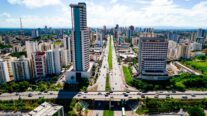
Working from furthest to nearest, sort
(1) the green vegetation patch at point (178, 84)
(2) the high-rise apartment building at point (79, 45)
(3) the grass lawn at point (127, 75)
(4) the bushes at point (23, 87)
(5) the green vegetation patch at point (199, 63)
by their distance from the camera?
1. (5) the green vegetation patch at point (199, 63)
2. (3) the grass lawn at point (127, 75)
3. (2) the high-rise apartment building at point (79, 45)
4. (4) the bushes at point (23, 87)
5. (1) the green vegetation patch at point (178, 84)

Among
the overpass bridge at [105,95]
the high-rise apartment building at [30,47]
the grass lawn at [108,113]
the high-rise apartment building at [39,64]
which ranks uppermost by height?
the high-rise apartment building at [30,47]

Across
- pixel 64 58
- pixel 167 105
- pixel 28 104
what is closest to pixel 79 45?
pixel 64 58

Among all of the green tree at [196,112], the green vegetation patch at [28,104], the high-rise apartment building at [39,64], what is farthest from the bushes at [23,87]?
the green tree at [196,112]

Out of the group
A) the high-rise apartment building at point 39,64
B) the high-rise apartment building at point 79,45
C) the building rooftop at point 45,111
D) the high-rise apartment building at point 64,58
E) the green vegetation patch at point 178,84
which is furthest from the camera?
the high-rise apartment building at point 64,58

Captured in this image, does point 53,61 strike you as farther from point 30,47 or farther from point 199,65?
point 199,65

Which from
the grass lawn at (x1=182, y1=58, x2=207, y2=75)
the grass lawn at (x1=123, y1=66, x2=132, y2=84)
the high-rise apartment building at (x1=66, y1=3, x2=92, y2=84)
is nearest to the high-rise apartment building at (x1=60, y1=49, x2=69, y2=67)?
the high-rise apartment building at (x1=66, y1=3, x2=92, y2=84)

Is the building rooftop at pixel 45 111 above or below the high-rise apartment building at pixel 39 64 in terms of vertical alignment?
below

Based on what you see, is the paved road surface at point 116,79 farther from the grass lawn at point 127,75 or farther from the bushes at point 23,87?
the bushes at point 23,87

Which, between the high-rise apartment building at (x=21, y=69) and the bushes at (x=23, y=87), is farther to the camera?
the high-rise apartment building at (x=21, y=69)

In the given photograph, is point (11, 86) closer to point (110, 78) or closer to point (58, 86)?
point (58, 86)
